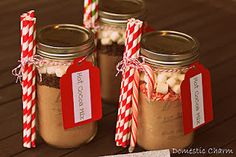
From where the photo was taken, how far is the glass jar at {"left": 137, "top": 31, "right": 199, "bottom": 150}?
136 centimetres

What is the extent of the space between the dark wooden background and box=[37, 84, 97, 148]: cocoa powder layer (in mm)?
25

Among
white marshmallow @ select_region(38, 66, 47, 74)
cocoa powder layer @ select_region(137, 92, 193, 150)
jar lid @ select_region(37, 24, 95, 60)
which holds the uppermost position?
jar lid @ select_region(37, 24, 95, 60)

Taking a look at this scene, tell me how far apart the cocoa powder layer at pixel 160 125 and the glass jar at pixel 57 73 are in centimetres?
14

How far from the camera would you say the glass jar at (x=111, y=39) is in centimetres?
152

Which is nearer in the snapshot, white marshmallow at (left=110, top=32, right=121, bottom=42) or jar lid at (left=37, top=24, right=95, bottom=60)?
jar lid at (left=37, top=24, right=95, bottom=60)

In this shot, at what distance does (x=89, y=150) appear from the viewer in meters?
1.45

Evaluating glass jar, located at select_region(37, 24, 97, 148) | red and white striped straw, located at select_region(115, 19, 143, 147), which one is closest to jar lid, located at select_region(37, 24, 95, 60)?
glass jar, located at select_region(37, 24, 97, 148)

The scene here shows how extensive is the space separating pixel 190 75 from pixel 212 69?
1.50 feet

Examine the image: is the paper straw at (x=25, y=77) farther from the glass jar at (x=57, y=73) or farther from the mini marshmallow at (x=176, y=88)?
the mini marshmallow at (x=176, y=88)

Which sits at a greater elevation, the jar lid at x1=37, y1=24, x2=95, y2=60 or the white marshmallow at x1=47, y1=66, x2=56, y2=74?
the jar lid at x1=37, y1=24, x2=95, y2=60

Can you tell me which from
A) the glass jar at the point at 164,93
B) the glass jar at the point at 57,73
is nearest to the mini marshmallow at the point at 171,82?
the glass jar at the point at 164,93

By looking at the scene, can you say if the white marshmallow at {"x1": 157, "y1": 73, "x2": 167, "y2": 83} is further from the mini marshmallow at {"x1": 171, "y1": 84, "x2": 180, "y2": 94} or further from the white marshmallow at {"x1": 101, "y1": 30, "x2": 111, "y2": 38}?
the white marshmallow at {"x1": 101, "y1": 30, "x2": 111, "y2": 38}

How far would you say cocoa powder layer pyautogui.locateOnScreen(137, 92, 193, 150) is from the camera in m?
1.38

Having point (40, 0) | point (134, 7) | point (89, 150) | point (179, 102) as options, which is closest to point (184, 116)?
point (179, 102)
